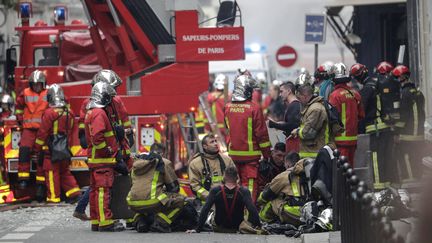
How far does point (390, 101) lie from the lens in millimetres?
15836

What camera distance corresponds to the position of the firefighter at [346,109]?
1420 cm

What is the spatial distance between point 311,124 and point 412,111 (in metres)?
3.02

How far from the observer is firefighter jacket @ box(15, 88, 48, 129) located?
16.1 m

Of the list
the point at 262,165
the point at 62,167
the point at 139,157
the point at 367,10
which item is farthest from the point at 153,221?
the point at 367,10

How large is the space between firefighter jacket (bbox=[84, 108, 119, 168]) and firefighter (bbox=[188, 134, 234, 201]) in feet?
3.16

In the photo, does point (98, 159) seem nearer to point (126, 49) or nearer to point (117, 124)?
point (117, 124)

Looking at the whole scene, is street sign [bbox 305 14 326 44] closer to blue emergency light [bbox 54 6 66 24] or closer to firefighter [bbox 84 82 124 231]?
blue emergency light [bbox 54 6 66 24]

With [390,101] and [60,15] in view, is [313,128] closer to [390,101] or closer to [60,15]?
[390,101]

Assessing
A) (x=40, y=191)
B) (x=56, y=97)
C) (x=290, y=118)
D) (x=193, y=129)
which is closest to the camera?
(x=290, y=118)

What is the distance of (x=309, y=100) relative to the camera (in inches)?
515

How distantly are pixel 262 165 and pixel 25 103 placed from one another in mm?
4130

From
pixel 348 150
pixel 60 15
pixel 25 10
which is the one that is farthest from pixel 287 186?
pixel 60 15

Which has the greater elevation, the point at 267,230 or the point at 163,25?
the point at 163,25

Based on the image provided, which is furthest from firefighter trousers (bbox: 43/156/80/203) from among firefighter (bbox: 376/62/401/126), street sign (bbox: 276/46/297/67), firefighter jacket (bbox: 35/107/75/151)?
street sign (bbox: 276/46/297/67)
